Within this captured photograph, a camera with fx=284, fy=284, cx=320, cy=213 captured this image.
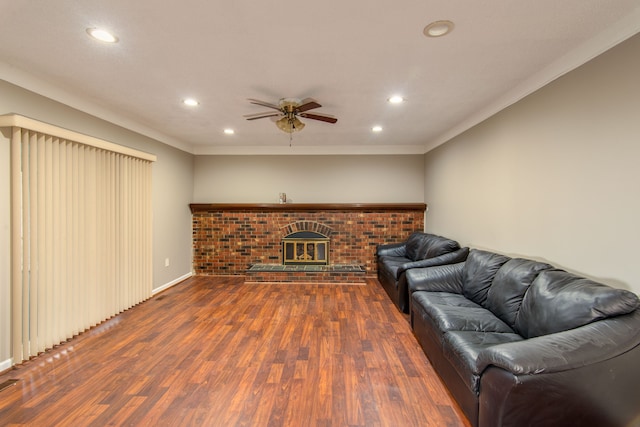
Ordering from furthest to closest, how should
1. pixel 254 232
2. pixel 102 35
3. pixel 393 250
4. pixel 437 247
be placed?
pixel 254 232 → pixel 393 250 → pixel 437 247 → pixel 102 35

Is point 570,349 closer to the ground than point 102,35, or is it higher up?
closer to the ground

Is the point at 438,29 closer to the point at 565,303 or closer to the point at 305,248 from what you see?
the point at 565,303

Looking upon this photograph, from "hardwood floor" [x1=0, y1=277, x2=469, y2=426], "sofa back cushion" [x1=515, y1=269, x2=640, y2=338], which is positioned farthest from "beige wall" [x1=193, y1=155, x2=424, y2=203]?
"sofa back cushion" [x1=515, y1=269, x2=640, y2=338]

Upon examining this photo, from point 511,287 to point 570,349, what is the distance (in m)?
0.95

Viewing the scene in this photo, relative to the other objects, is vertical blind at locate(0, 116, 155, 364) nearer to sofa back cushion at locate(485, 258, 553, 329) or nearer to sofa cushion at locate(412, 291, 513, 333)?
sofa cushion at locate(412, 291, 513, 333)

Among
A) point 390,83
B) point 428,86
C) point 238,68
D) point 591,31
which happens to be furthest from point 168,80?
point 591,31

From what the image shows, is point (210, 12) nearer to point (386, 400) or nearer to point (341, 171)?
point (386, 400)

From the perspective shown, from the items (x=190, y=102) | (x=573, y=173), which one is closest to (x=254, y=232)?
(x=190, y=102)

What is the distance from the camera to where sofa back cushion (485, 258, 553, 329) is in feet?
7.20

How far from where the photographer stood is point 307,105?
284 cm

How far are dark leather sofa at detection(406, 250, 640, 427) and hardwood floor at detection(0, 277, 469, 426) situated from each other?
41cm

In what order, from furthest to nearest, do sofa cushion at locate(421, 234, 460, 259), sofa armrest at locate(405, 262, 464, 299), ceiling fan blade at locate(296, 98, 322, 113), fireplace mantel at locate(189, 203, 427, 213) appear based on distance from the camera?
fireplace mantel at locate(189, 203, 427, 213)
sofa cushion at locate(421, 234, 460, 259)
sofa armrest at locate(405, 262, 464, 299)
ceiling fan blade at locate(296, 98, 322, 113)

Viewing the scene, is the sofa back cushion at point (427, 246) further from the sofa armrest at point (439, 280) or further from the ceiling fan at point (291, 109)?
the ceiling fan at point (291, 109)

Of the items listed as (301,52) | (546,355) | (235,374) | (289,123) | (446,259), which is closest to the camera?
(546,355)
